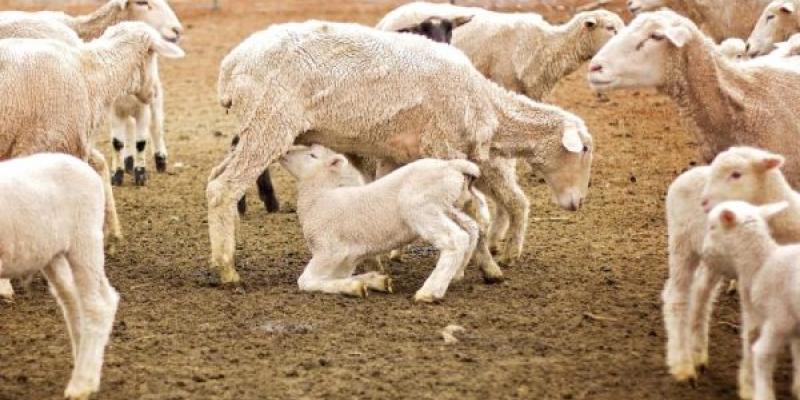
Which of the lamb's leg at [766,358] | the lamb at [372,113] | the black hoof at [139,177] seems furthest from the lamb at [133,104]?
the lamb's leg at [766,358]

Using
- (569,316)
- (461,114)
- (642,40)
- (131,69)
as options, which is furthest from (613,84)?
(131,69)

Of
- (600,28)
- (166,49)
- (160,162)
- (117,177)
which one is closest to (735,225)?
(166,49)

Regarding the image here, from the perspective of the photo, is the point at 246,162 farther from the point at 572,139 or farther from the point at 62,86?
the point at 572,139

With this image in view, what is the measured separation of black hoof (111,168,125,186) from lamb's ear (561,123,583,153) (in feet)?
16.2

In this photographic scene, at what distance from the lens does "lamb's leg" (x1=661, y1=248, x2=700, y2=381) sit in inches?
265

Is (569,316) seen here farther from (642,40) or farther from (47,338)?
(47,338)

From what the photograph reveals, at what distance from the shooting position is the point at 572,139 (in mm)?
8969

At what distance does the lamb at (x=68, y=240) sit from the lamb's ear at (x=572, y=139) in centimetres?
351

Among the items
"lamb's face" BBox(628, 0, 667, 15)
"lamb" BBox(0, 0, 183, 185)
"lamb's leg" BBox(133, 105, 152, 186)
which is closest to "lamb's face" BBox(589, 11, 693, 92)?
"lamb" BBox(0, 0, 183, 185)

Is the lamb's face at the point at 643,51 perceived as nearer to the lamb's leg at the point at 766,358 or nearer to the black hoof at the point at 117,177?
the lamb's leg at the point at 766,358

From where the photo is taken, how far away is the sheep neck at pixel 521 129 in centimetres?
909

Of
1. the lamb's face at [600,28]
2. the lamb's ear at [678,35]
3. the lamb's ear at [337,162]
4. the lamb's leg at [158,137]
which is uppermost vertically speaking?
the lamb's ear at [678,35]

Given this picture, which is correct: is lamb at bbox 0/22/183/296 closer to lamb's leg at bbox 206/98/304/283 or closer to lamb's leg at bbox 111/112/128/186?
lamb's leg at bbox 206/98/304/283

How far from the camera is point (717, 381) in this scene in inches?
263
